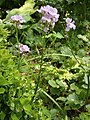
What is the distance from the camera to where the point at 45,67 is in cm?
284

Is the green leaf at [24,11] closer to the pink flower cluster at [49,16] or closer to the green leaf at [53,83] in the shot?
the green leaf at [53,83]

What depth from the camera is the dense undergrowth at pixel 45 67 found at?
2105 millimetres

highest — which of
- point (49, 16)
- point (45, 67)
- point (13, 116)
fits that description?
point (49, 16)

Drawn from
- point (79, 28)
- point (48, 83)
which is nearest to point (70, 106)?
point (48, 83)

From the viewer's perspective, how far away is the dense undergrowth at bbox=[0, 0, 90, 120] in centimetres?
211

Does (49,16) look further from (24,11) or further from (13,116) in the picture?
(24,11)

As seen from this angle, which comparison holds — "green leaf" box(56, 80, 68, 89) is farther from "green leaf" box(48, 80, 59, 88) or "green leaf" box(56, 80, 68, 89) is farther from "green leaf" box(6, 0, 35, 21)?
"green leaf" box(6, 0, 35, 21)

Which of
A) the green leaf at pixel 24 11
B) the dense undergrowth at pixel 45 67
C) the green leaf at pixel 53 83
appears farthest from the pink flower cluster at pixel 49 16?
the green leaf at pixel 24 11

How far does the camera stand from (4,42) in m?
2.27

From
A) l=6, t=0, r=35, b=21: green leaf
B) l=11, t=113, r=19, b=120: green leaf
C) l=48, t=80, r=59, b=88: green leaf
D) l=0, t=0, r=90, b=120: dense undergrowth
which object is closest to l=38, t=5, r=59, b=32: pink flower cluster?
l=0, t=0, r=90, b=120: dense undergrowth

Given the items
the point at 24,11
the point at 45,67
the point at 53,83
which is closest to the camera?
the point at 53,83

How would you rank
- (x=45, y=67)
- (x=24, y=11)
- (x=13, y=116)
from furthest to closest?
(x=24, y=11) → (x=45, y=67) → (x=13, y=116)

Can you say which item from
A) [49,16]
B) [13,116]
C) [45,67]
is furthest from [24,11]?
[13,116]

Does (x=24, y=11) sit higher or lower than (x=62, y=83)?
higher
